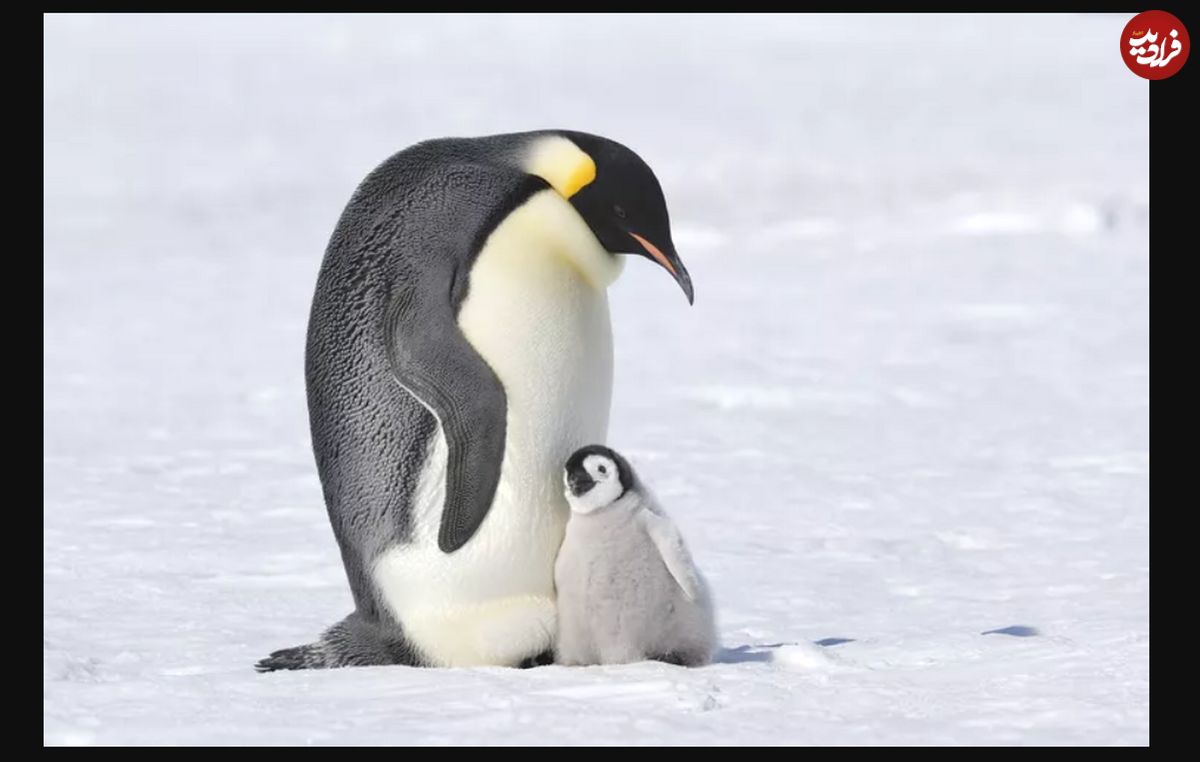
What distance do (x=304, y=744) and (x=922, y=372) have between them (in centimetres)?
576

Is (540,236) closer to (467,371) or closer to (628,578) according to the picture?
(467,371)

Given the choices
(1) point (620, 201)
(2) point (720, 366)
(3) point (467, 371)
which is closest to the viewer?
(3) point (467, 371)

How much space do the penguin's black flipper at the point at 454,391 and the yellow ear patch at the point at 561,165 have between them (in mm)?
309

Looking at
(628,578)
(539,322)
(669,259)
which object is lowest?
(628,578)

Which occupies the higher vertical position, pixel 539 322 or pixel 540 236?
pixel 540 236

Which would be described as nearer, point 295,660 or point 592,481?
point 592,481

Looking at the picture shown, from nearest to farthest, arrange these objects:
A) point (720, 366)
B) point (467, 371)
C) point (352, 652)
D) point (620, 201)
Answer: point (467, 371) < point (620, 201) < point (352, 652) < point (720, 366)

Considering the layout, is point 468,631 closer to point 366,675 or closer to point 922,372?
point 366,675

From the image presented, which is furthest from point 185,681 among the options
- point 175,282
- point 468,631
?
point 175,282

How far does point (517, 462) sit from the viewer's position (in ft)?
10.8

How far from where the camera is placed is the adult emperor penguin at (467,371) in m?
3.25

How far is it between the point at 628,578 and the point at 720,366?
4.85 m

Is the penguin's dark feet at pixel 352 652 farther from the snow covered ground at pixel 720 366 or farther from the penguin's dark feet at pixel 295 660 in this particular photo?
the snow covered ground at pixel 720 366

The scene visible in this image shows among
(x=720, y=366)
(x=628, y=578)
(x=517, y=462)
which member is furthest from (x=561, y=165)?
(x=720, y=366)
